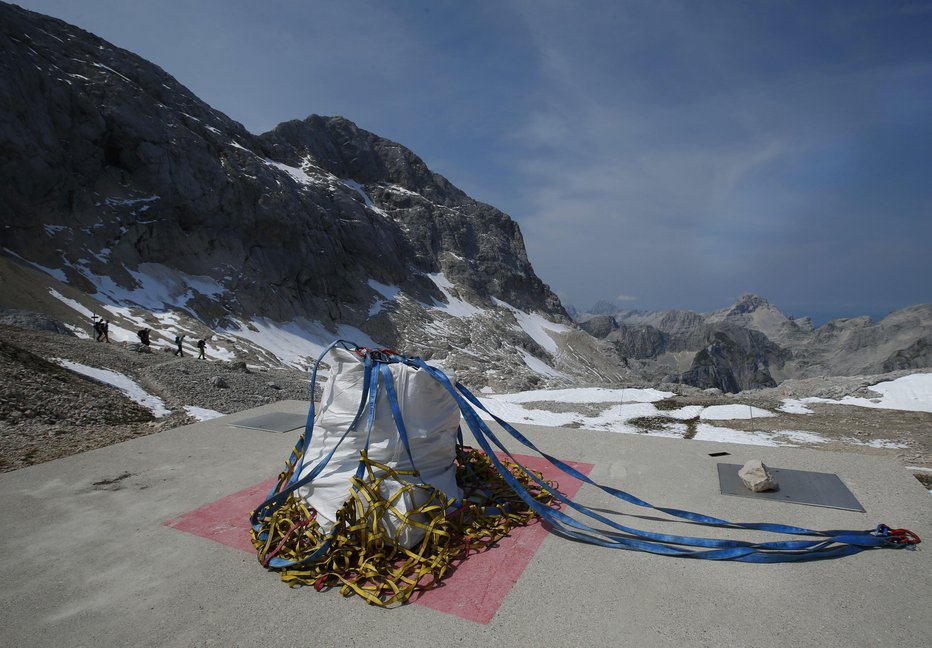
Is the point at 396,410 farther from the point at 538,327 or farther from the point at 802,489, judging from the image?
the point at 538,327

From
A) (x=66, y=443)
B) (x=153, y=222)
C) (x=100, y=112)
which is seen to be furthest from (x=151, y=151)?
(x=66, y=443)

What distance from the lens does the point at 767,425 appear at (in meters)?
10.4

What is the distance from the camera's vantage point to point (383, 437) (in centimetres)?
391

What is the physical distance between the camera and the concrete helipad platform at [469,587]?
281cm

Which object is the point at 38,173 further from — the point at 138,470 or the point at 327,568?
the point at 327,568

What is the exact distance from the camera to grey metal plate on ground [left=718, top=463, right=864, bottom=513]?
4527 millimetres

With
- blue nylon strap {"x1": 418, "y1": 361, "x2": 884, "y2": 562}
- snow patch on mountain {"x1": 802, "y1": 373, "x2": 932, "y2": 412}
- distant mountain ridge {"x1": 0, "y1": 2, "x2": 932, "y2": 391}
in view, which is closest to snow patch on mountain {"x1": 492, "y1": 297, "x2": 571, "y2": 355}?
distant mountain ridge {"x1": 0, "y1": 2, "x2": 932, "y2": 391}

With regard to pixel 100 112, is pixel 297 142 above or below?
above

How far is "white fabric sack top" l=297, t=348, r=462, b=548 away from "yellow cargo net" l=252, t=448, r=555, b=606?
8 cm

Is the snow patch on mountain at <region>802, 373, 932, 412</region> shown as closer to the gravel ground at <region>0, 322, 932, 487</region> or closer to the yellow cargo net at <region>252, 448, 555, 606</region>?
the gravel ground at <region>0, 322, 932, 487</region>

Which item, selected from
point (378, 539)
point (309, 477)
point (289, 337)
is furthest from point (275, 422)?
point (289, 337)

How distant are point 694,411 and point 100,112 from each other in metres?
57.1

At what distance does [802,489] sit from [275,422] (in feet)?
23.7

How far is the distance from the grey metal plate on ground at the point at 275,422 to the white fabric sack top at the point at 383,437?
3472mm
